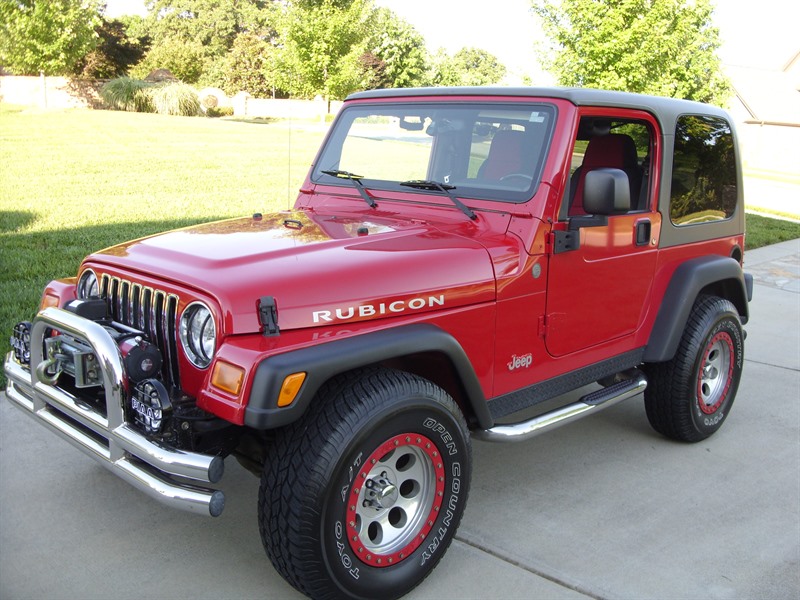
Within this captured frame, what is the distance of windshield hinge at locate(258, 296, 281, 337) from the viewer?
2744mm

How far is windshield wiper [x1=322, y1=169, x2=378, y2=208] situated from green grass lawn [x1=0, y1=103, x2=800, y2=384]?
449mm

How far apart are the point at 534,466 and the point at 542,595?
1217 mm

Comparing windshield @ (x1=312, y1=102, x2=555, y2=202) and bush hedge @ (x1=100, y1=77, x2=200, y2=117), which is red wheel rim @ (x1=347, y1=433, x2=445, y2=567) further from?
bush hedge @ (x1=100, y1=77, x2=200, y2=117)

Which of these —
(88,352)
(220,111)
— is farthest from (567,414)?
(220,111)

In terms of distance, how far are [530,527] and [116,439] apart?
1910 mm

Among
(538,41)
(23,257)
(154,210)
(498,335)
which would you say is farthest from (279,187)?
(498,335)

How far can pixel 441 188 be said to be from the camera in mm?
3867

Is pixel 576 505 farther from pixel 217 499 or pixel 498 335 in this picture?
pixel 217 499

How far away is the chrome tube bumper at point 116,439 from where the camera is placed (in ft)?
8.84

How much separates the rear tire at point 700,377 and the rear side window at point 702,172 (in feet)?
1.78

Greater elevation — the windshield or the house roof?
the house roof

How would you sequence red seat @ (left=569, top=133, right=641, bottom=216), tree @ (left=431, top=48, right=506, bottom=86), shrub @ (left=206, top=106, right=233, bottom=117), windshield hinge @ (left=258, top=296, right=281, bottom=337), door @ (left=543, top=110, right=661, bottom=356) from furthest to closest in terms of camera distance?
tree @ (left=431, top=48, right=506, bottom=86) → shrub @ (left=206, top=106, right=233, bottom=117) → red seat @ (left=569, top=133, right=641, bottom=216) → door @ (left=543, top=110, right=661, bottom=356) → windshield hinge @ (left=258, top=296, right=281, bottom=337)

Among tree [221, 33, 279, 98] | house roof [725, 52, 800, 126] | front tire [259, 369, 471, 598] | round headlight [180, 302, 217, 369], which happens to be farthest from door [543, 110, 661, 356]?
tree [221, 33, 279, 98]

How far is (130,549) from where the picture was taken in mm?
3396
